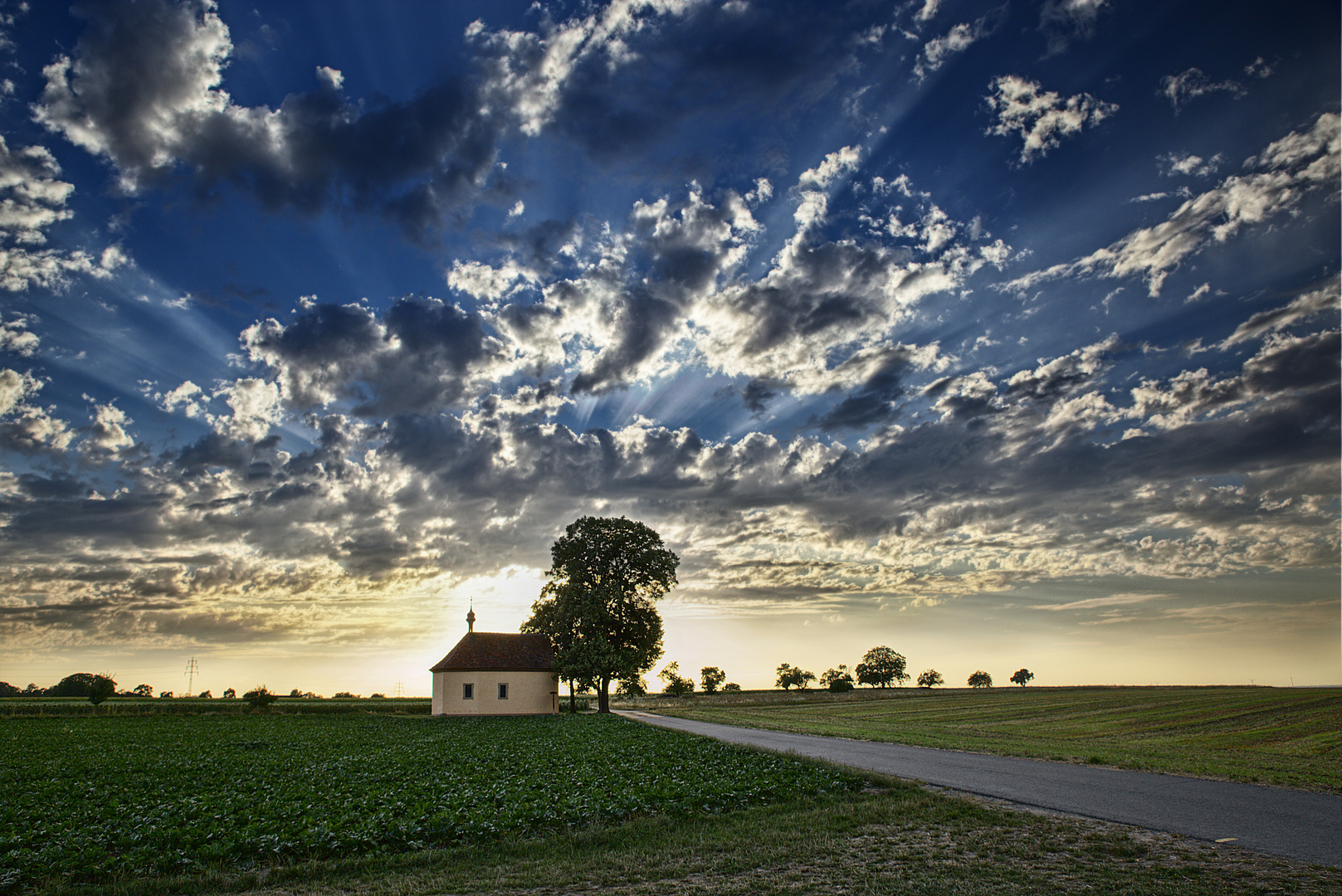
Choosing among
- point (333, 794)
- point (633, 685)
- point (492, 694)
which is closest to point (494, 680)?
point (492, 694)

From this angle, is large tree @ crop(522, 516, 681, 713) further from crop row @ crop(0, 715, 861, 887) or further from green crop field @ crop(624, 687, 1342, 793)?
crop row @ crop(0, 715, 861, 887)

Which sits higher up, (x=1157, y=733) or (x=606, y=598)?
(x=606, y=598)

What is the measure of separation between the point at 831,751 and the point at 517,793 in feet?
37.6

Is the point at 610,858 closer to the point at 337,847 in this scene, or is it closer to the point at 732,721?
the point at 337,847

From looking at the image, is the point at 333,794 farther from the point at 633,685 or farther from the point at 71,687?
the point at 71,687

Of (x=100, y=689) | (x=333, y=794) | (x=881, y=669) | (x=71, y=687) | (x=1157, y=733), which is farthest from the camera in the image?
(x=881, y=669)

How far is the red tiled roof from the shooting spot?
5025cm

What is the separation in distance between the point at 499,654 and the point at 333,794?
39.5 meters

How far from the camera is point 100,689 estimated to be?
229 ft

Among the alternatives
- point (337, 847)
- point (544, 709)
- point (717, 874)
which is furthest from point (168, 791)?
point (544, 709)

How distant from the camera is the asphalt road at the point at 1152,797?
942 cm

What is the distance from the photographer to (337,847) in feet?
31.4

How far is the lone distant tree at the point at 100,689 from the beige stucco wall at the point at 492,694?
1837 inches

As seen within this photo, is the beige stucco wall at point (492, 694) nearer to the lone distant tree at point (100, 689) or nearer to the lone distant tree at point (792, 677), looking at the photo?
the lone distant tree at point (100, 689)
